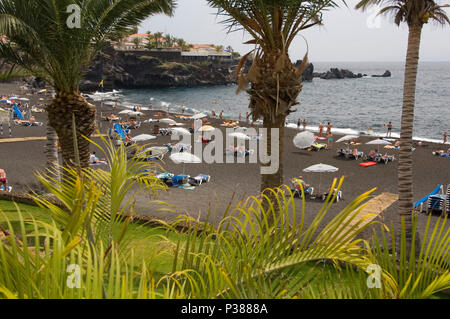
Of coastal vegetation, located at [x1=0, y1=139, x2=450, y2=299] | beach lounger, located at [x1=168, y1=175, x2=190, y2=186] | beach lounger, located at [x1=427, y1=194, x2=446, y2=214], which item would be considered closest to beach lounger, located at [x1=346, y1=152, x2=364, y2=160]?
beach lounger, located at [x1=427, y1=194, x2=446, y2=214]

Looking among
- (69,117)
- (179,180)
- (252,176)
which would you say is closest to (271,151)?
(69,117)

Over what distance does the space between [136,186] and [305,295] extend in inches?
628

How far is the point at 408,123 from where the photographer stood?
9766 mm

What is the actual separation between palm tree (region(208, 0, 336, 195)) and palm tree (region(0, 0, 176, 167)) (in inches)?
122

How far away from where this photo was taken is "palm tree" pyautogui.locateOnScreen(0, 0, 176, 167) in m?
8.51

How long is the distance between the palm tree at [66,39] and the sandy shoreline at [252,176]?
4.88m

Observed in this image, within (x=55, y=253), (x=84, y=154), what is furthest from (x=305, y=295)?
(x=84, y=154)

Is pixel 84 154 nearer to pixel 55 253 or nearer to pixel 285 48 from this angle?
pixel 285 48

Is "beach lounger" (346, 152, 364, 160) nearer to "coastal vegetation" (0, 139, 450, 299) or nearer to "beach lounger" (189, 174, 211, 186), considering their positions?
"beach lounger" (189, 174, 211, 186)

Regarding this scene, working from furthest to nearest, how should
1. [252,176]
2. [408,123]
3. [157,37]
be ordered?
[157,37], [252,176], [408,123]

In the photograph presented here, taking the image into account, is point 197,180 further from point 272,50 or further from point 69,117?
point 272,50

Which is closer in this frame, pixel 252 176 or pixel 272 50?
pixel 272 50

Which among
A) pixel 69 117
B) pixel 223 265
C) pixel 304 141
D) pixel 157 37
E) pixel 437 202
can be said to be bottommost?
pixel 437 202

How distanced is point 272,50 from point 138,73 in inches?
4259
